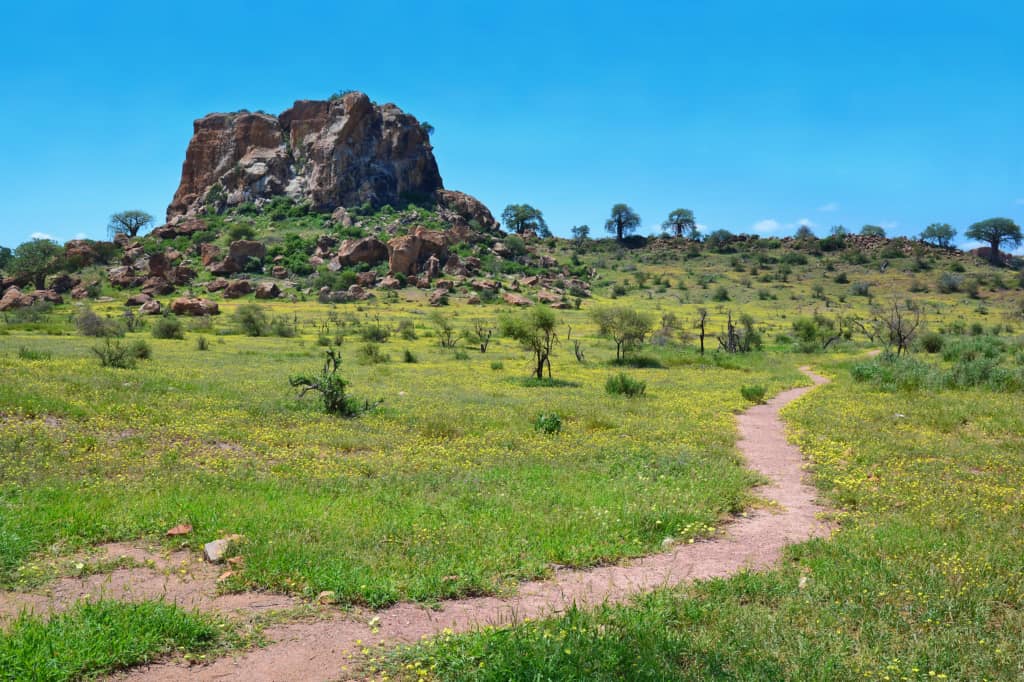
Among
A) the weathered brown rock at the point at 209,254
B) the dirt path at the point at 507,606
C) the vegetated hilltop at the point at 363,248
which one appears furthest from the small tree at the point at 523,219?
the dirt path at the point at 507,606

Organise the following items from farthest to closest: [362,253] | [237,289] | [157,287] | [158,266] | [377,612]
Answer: [362,253] < [158,266] < [237,289] < [157,287] < [377,612]

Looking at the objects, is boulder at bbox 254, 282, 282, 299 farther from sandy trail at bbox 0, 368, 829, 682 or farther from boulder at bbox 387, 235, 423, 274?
sandy trail at bbox 0, 368, 829, 682

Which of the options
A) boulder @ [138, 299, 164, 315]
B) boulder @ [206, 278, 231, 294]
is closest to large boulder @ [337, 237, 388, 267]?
boulder @ [206, 278, 231, 294]

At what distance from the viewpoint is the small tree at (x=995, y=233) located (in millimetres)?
113688

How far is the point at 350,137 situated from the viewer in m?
114

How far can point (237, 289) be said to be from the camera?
7338 cm

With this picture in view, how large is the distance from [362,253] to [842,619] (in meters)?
86.7

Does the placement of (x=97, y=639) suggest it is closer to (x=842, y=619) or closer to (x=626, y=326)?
(x=842, y=619)

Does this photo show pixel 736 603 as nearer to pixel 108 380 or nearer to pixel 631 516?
pixel 631 516

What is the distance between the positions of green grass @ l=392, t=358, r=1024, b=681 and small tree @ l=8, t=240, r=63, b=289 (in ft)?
301

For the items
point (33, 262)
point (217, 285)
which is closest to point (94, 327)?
point (217, 285)

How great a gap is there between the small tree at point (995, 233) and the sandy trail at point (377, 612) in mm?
136730

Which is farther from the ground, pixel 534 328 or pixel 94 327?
pixel 534 328

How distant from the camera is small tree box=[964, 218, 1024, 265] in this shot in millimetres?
113688
